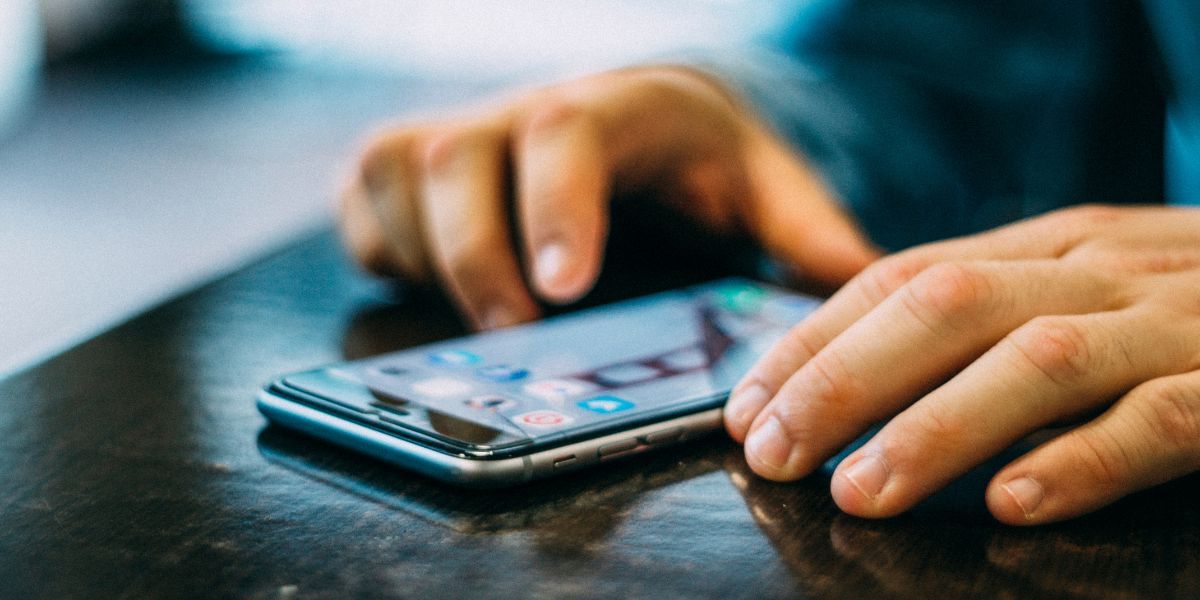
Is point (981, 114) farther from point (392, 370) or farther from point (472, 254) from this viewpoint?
point (392, 370)

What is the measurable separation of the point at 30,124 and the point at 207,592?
4.35 meters

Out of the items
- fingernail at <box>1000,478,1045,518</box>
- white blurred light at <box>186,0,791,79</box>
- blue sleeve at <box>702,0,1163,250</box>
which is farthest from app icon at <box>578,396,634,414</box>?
white blurred light at <box>186,0,791,79</box>

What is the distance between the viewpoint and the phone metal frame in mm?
301

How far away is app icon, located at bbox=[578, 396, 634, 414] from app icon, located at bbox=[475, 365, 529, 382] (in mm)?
40

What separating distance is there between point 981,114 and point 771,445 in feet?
2.08

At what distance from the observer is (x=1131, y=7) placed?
31.8 inches

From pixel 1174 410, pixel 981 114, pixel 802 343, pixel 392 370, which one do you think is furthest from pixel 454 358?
pixel 981 114

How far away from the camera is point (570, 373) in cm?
40

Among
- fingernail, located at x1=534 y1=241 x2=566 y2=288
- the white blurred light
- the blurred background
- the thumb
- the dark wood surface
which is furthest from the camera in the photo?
the white blurred light

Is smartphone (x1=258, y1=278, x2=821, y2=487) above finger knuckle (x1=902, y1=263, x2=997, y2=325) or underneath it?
underneath

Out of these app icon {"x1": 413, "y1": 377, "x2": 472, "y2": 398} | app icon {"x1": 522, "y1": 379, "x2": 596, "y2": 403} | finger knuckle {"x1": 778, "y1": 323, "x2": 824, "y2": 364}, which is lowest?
app icon {"x1": 522, "y1": 379, "x2": 596, "y2": 403}

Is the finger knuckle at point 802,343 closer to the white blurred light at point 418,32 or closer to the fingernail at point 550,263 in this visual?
the fingernail at point 550,263

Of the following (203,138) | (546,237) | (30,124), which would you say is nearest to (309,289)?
(546,237)

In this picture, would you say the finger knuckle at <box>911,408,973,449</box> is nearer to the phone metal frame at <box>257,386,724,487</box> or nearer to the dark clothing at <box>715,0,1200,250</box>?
the phone metal frame at <box>257,386,724,487</box>
